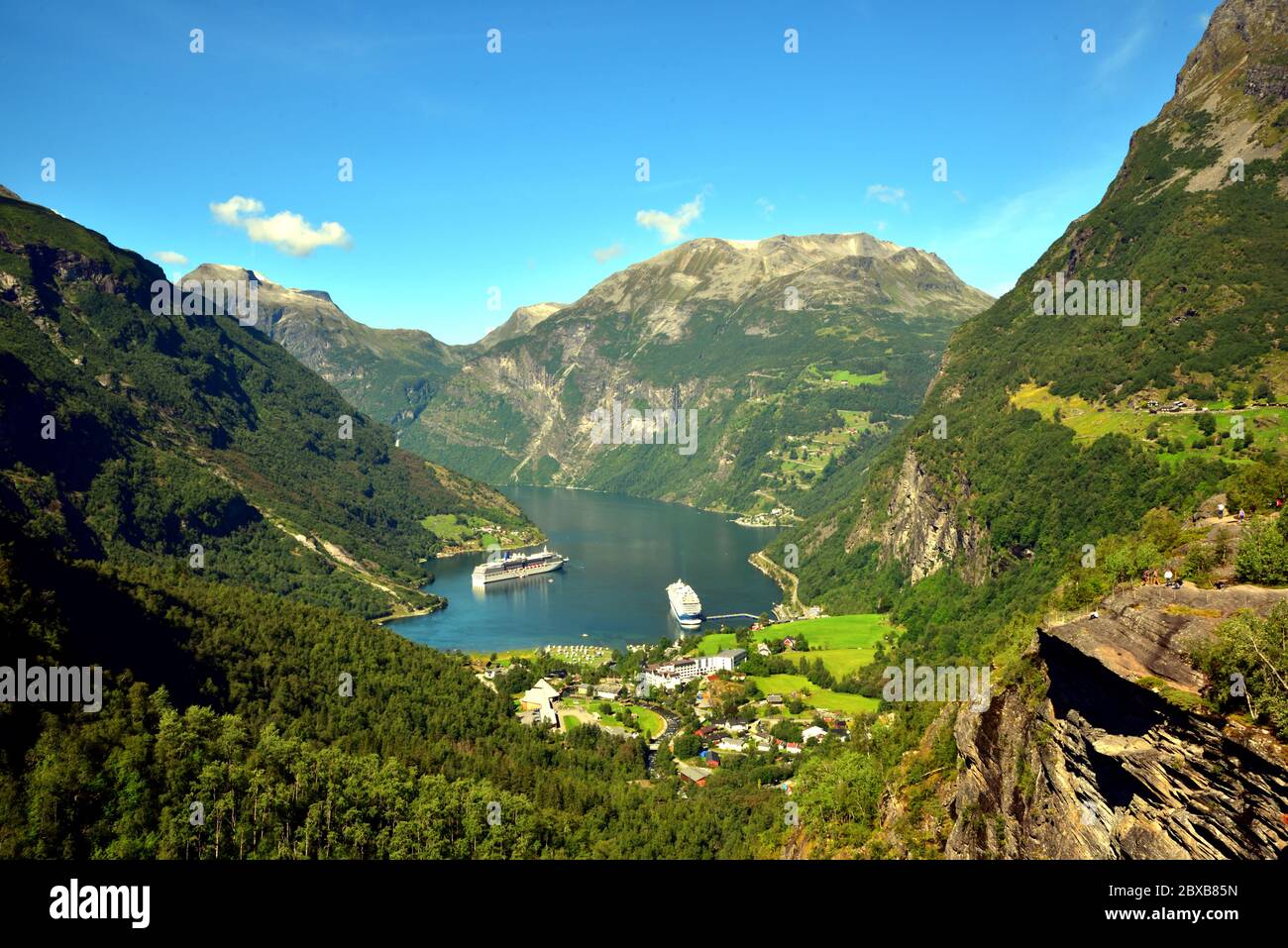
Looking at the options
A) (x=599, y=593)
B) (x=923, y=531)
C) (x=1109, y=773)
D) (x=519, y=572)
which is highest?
(x=1109, y=773)

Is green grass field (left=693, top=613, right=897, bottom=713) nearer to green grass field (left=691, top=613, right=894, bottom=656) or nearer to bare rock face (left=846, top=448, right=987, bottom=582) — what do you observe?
green grass field (left=691, top=613, right=894, bottom=656)

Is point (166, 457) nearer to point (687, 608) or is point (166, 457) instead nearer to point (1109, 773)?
point (687, 608)

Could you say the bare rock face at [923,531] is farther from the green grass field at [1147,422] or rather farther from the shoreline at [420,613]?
the shoreline at [420,613]

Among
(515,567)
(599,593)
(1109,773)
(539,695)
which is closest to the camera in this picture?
(1109,773)

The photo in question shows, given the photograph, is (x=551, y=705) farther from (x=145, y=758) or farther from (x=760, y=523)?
(x=760, y=523)

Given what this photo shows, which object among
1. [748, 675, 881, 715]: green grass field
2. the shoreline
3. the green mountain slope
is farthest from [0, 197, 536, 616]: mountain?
the green mountain slope

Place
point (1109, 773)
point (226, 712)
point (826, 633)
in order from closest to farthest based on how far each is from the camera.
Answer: point (1109, 773) < point (226, 712) < point (826, 633)

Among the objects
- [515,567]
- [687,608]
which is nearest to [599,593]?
[687,608]
